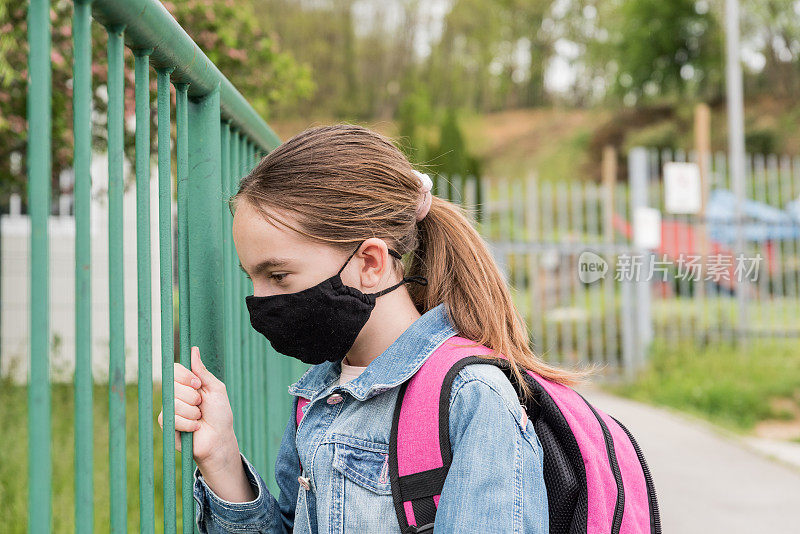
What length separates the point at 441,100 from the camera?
1157 inches

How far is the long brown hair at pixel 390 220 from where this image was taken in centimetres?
140

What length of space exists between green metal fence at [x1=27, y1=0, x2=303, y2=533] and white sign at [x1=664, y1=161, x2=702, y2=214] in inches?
252

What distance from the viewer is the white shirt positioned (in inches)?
59.9

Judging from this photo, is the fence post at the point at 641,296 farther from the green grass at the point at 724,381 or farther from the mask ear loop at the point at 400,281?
the mask ear loop at the point at 400,281

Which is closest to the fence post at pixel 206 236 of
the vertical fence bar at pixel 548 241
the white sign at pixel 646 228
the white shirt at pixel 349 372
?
the white shirt at pixel 349 372

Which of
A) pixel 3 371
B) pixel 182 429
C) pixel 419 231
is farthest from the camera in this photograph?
pixel 3 371

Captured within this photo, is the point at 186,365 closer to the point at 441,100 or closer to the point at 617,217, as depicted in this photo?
the point at 617,217

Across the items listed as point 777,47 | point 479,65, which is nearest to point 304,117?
point 479,65

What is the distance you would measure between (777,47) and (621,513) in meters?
24.7

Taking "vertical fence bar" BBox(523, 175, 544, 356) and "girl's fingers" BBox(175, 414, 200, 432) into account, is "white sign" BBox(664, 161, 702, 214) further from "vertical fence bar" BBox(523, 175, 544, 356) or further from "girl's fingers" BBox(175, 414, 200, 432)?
"girl's fingers" BBox(175, 414, 200, 432)

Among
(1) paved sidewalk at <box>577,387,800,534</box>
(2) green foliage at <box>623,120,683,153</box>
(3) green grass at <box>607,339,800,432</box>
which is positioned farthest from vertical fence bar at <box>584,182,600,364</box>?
(2) green foliage at <box>623,120,683,153</box>

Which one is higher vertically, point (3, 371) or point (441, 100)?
point (441, 100)

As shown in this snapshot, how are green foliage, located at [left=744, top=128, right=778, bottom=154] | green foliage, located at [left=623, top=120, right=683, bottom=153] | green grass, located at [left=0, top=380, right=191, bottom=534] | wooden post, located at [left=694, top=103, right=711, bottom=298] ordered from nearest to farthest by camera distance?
green grass, located at [left=0, top=380, right=191, bottom=534] < wooden post, located at [left=694, top=103, right=711, bottom=298] < green foliage, located at [left=744, top=128, right=778, bottom=154] < green foliage, located at [left=623, top=120, right=683, bottom=153]

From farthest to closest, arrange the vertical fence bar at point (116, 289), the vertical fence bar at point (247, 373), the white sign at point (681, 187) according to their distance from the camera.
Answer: the white sign at point (681, 187) → the vertical fence bar at point (247, 373) → the vertical fence bar at point (116, 289)
